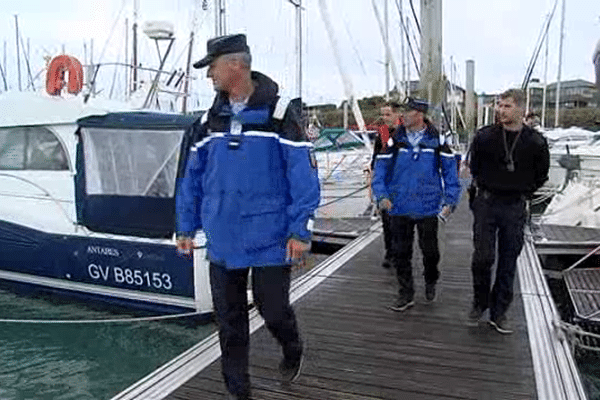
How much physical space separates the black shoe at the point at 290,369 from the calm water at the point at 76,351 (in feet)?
8.65

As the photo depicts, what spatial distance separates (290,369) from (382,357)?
839 millimetres

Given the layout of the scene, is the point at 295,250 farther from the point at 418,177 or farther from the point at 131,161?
the point at 131,161

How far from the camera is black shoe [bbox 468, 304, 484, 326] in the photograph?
4934 mm

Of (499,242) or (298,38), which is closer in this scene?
(499,242)

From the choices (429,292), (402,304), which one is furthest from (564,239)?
(402,304)

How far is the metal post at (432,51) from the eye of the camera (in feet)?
26.6

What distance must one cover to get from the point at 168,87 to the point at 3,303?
397 cm

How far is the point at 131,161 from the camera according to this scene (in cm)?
761

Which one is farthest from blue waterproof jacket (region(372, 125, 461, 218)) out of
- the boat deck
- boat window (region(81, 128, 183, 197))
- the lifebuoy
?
the boat deck

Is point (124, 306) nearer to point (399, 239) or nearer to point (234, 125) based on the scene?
point (399, 239)

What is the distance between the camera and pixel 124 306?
7.57 meters

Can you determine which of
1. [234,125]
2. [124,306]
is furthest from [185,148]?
[234,125]

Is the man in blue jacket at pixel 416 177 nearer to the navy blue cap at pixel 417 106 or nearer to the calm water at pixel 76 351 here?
the navy blue cap at pixel 417 106

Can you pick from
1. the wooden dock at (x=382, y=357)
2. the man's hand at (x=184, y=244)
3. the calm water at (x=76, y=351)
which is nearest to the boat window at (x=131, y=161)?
the calm water at (x=76, y=351)
